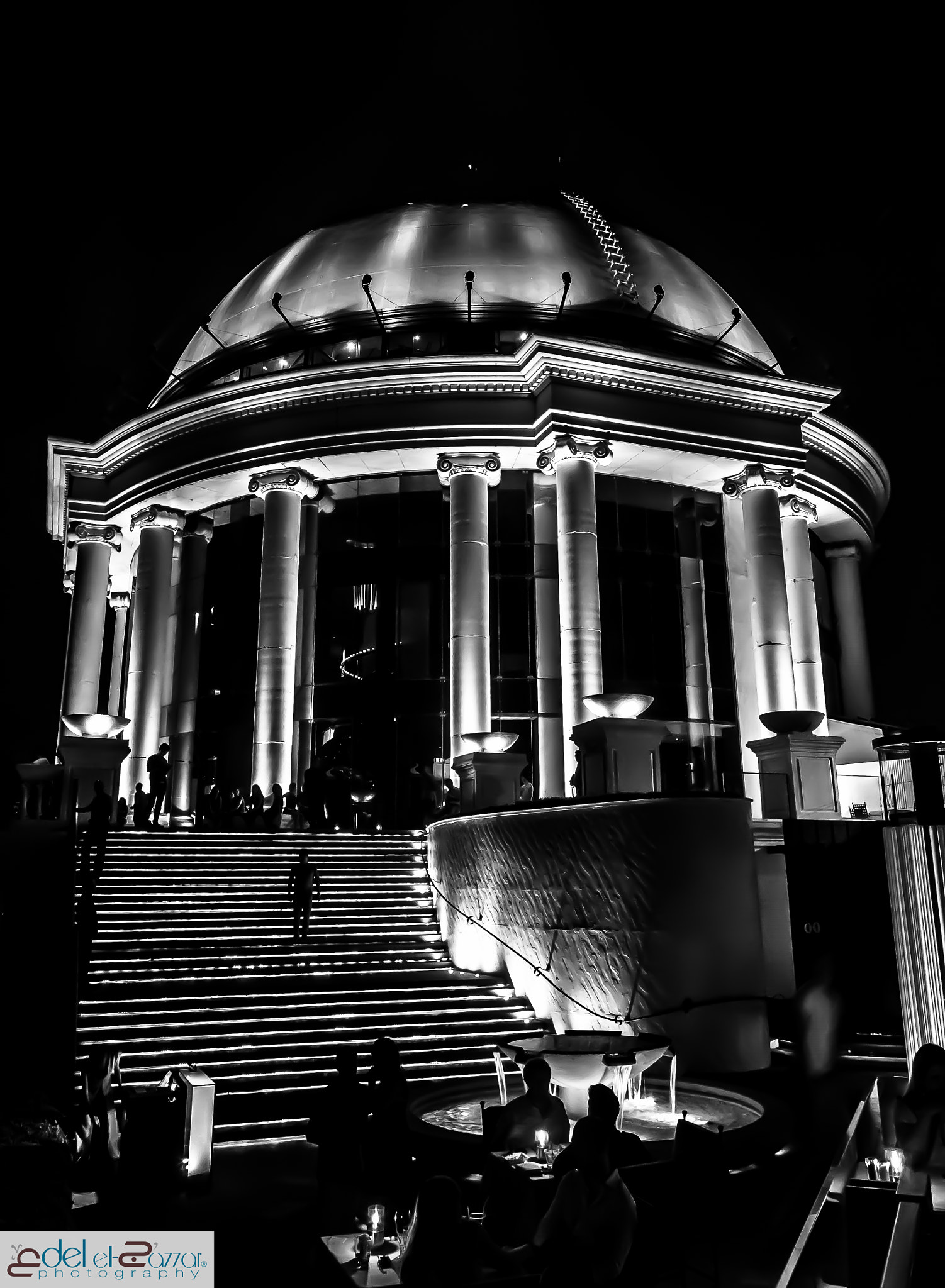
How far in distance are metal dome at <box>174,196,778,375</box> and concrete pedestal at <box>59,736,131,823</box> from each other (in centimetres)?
1482

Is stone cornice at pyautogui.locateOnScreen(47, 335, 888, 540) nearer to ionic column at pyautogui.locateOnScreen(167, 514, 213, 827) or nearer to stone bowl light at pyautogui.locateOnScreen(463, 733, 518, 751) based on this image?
ionic column at pyautogui.locateOnScreen(167, 514, 213, 827)

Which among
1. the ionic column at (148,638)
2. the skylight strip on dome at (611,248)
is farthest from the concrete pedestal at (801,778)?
the ionic column at (148,638)

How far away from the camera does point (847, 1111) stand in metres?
11.6

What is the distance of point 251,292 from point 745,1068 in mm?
28181

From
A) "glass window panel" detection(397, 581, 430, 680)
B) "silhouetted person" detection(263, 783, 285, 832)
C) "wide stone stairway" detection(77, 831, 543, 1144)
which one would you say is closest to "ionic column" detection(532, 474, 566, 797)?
"glass window panel" detection(397, 581, 430, 680)

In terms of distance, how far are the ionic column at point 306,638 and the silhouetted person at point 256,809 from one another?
2.60 m

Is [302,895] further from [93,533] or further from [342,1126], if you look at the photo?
[93,533]

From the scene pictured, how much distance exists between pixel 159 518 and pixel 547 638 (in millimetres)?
12325

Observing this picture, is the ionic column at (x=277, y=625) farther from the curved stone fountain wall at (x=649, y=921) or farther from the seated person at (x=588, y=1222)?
the seated person at (x=588, y=1222)

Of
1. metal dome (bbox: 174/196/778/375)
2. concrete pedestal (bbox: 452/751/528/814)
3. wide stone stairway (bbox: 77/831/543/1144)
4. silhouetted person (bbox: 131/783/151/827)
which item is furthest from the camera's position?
metal dome (bbox: 174/196/778/375)

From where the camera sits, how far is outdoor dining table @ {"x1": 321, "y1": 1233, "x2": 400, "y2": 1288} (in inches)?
223

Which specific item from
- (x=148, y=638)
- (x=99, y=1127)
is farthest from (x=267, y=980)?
(x=148, y=638)

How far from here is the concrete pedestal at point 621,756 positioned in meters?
16.7

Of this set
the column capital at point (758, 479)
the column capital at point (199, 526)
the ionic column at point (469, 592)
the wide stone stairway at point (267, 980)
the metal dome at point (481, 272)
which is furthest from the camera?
the column capital at point (199, 526)
